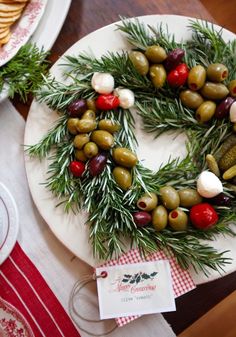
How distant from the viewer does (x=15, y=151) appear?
1151mm

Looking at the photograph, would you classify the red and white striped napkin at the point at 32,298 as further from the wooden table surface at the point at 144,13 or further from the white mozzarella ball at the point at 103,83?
the white mozzarella ball at the point at 103,83

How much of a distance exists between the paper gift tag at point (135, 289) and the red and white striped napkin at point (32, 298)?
122mm

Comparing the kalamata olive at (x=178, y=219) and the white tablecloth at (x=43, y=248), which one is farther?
the white tablecloth at (x=43, y=248)

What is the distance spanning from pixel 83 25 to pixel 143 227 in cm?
54

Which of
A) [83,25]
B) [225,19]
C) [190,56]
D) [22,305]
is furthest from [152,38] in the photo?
[22,305]

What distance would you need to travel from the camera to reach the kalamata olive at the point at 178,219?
3.34 ft

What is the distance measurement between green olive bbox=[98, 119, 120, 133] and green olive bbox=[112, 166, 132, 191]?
3.6 inches

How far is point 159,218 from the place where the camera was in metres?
1.02

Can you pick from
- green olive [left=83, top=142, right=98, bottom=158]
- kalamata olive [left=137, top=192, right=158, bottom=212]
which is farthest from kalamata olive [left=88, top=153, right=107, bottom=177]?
kalamata olive [left=137, top=192, right=158, bottom=212]

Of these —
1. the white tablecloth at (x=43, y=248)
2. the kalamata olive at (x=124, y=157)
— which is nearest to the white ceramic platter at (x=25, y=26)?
the white tablecloth at (x=43, y=248)

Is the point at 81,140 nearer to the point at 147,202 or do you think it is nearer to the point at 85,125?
the point at 85,125

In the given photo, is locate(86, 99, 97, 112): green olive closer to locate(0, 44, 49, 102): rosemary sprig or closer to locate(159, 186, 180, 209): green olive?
locate(0, 44, 49, 102): rosemary sprig

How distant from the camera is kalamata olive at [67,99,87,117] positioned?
1057 mm

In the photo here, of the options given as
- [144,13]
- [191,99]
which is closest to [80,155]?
[191,99]
